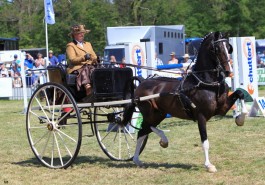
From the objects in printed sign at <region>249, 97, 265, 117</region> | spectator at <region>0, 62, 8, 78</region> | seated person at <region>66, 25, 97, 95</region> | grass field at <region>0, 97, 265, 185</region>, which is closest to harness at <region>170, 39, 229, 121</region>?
grass field at <region>0, 97, 265, 185</region>

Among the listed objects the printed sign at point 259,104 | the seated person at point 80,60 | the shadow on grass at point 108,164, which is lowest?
the shadow on grass at point 108,164

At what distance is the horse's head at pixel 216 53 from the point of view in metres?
7.64

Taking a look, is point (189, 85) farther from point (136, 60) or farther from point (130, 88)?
point (136, 60)

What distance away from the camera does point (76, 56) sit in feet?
29.6

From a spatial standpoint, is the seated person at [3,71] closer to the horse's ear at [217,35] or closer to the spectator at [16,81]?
the spectator at [16,81]

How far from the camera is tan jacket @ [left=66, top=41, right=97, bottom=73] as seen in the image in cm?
890

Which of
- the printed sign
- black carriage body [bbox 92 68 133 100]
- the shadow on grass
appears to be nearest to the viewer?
the shadow on grass

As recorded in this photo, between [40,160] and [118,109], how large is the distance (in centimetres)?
175

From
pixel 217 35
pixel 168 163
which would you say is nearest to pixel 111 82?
pixel 168 163

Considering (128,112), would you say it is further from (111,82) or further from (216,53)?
(216,53)

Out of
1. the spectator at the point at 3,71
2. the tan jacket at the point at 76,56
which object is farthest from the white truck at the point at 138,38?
the tan jacket at the point at 76,56

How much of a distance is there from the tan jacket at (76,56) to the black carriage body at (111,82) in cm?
35

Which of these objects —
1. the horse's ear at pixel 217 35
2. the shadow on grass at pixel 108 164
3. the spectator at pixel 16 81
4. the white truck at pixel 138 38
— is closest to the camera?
the horse's ear at pixel 217 35

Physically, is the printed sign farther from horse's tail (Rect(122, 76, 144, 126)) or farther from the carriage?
horse's tail (Rect(122, 76, 144, 126))
